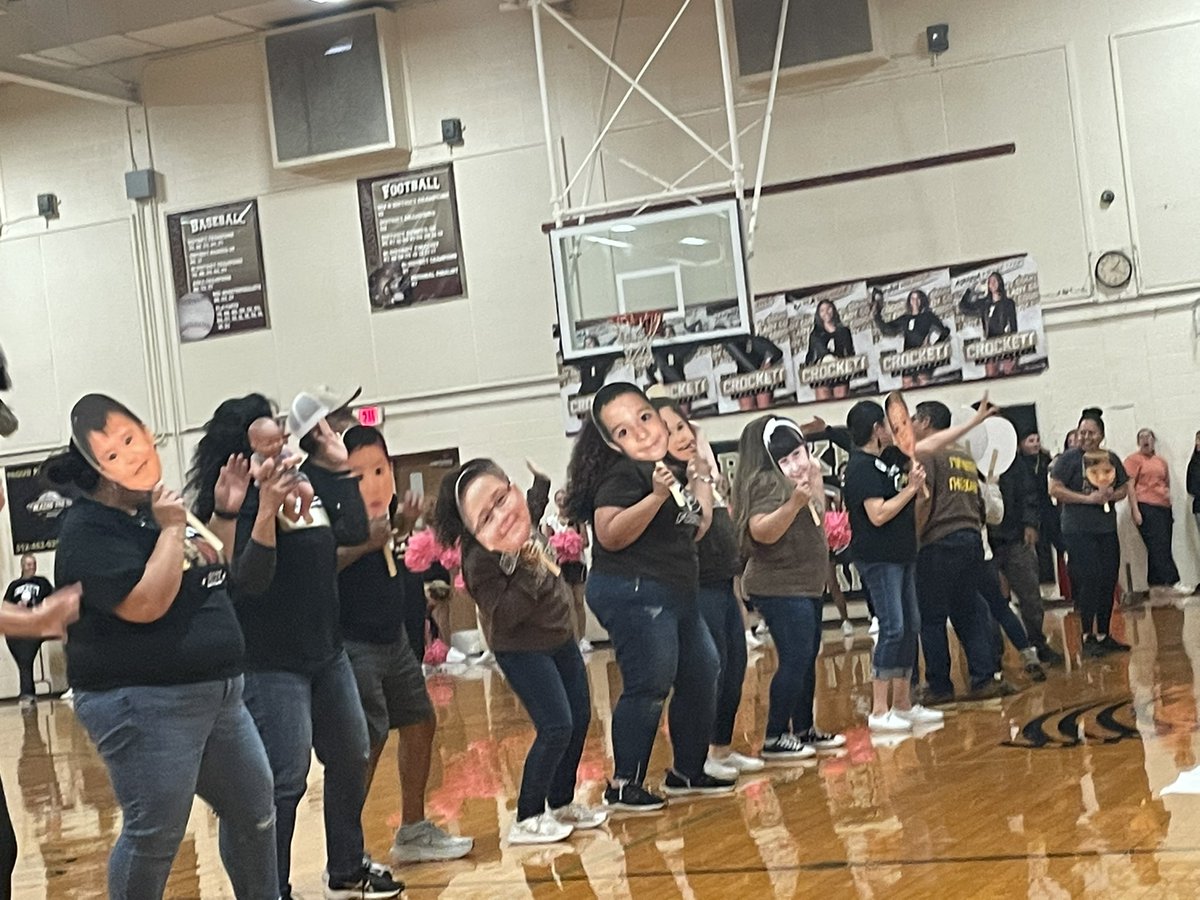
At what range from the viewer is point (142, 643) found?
3789 millimetres

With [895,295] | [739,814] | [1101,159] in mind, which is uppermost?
[1101,159]

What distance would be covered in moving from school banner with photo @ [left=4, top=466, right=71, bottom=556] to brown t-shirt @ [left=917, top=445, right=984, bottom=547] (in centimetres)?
1252

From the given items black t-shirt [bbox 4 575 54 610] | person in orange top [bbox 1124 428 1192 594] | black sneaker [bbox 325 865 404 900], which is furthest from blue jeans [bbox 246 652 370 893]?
black t-shirt [bbox 4 575 54 610]

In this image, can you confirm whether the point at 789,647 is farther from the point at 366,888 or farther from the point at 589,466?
the point at 366,888

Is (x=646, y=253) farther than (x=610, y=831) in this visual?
Yes

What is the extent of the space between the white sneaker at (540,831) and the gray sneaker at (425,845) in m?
0.18

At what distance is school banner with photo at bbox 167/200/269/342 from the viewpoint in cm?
1775

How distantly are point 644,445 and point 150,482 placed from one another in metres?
2.47

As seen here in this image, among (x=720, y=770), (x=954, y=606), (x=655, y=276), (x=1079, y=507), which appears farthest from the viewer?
(x=655, y=276)

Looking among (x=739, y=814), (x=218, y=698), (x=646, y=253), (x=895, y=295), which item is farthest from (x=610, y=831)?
(x=895, y=295)

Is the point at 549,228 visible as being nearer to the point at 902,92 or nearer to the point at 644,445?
the point at 902,92

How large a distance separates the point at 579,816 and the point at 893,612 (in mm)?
2297

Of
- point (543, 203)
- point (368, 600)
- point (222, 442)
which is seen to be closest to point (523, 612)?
point (368, 600)

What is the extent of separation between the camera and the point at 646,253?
579 inches
